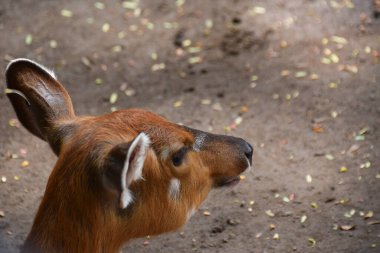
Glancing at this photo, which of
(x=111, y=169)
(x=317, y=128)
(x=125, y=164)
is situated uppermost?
(x=125, y=164)

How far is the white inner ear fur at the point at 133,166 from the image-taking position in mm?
4065

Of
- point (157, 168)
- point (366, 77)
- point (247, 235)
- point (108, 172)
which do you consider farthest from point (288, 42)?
point (108, 172)

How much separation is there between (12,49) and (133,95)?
1.76 meters

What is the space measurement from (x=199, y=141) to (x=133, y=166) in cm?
103

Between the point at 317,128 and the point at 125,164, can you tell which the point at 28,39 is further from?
the point at 125,164

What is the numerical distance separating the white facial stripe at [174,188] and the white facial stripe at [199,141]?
0.31m

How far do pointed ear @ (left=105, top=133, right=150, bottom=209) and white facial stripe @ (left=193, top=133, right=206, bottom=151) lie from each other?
2.79 feet

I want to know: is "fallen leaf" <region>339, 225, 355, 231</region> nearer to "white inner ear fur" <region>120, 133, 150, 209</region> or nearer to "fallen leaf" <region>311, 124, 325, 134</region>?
"fallen leaf" <region>311, 124, 325, 134</region>

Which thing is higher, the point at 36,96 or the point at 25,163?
the point at 36,96

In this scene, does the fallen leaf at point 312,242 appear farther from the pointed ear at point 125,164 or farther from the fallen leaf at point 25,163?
the fallen leaf at point 25,163

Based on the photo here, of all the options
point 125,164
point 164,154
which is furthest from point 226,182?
point 125,164

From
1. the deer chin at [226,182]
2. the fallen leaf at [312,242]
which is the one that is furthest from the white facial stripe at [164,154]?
the fallen leaf at [312,242]

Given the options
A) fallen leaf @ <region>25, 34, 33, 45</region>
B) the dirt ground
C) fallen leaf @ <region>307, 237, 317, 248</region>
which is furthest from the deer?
fallen leaf @ <region>25, 34, 33, 45</region>

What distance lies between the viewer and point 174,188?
4922 mm
